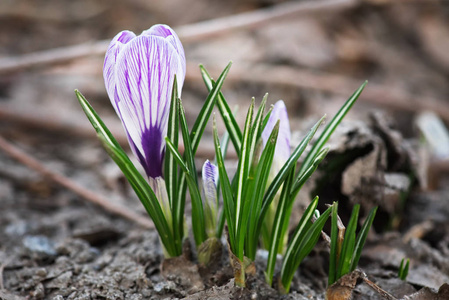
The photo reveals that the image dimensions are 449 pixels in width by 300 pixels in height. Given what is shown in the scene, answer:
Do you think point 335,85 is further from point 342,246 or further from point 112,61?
point 112,61

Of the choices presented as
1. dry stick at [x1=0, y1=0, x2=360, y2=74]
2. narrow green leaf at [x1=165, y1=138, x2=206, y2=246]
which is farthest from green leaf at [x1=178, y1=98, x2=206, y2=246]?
dry stick at [x1=0, y1=0, x2=360, y2=74]

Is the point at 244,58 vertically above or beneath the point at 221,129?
above

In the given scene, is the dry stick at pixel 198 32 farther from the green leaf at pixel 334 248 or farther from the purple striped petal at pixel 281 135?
the green leaf at pixel 334 248

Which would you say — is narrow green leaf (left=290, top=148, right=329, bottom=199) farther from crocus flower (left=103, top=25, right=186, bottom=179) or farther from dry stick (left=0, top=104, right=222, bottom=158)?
dry stick (left=0, top=104, right=222, bottom=158)

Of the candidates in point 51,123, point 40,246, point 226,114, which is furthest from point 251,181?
point 51,123

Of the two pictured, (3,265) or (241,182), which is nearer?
(241,182)

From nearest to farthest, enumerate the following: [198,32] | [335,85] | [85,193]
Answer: [85,193]
[198,32]
[335,85]
